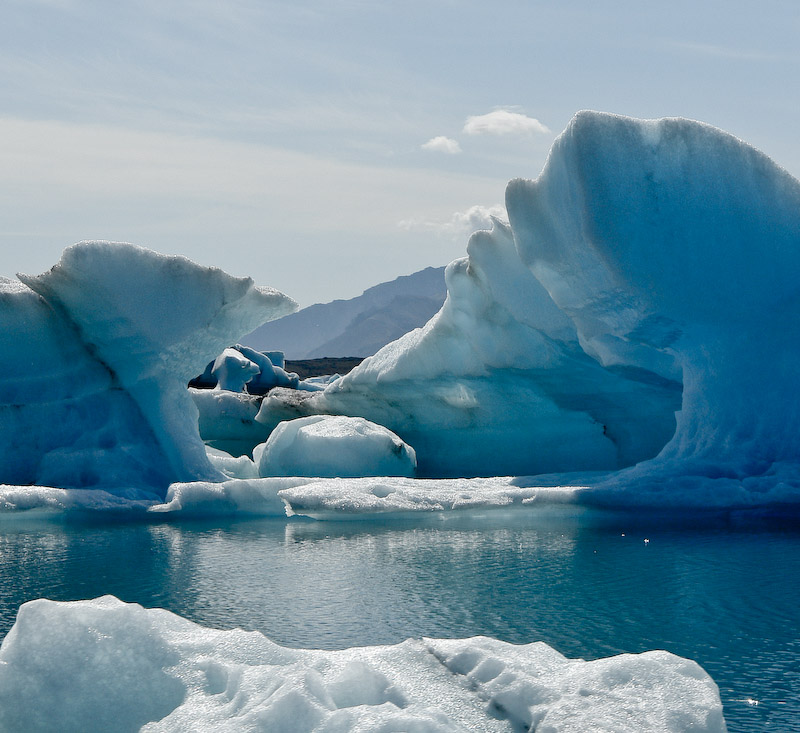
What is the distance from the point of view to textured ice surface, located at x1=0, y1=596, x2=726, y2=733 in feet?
6.93

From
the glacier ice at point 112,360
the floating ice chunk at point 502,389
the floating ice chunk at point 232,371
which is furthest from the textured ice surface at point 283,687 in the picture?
the floating ice chunk at point 232,371

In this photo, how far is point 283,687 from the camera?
211cm

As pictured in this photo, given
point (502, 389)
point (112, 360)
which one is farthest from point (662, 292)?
point (112, 360)

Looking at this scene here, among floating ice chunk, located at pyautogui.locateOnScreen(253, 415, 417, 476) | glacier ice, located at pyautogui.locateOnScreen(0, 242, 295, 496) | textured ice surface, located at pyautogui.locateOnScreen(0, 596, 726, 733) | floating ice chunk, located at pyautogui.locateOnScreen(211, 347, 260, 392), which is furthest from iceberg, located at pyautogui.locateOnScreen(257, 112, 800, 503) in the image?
floating ice chunk, located at pyautogui.locateOnScreen(211, 347, 260, 392)

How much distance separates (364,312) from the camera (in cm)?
9975

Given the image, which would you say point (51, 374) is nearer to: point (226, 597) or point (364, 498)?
point (364, 498)

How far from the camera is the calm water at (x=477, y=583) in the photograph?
140 inches

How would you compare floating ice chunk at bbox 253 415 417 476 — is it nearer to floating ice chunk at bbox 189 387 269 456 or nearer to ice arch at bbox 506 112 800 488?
ice arch at bbox 506 112 800 488

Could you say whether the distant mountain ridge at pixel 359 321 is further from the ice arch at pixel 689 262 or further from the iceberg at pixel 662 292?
the ice arch at pixel 689 262

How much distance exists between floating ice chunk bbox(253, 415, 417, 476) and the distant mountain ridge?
228 ft

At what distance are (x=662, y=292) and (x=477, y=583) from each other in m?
3.61

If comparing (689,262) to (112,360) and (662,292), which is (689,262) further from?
(112,360)

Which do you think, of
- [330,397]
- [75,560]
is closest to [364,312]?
[330,397]

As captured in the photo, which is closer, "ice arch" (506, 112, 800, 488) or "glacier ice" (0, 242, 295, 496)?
"ice arch" (506, 112, 800, 488)
